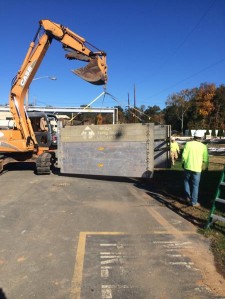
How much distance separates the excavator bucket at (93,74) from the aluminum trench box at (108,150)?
2.25 metres

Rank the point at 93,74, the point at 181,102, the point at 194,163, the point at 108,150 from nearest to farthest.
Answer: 1. the point at 194,163
2. the point at 108,150
3. the point at 93,74
4. the point at 181,102

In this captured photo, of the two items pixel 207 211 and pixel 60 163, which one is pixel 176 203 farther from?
pixel 60 163

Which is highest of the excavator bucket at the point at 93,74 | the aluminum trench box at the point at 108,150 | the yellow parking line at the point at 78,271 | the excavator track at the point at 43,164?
the excavator bucket at the point at 93,74

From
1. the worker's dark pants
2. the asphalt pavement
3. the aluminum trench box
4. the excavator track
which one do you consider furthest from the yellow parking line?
the excavator track

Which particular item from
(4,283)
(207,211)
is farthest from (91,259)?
(207,211)

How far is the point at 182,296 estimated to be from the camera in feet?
13.7

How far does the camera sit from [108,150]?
1236 centimetres

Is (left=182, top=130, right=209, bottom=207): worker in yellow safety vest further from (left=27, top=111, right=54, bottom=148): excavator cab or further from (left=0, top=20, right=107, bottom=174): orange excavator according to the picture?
(left=27, top=111, right=54, bottom=148): excavator cab

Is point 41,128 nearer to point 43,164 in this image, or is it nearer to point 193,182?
point 43,164

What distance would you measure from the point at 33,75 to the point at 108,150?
18.3ft

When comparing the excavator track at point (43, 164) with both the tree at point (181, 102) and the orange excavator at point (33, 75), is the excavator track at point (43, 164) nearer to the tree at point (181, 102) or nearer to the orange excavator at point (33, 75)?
the orange excavator at point (33, 75)

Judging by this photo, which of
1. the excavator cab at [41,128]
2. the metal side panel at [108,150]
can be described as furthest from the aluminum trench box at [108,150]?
the excavator cab at [41,128]

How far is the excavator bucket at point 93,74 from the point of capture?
1391 cm

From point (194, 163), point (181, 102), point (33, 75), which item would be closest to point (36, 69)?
point (33, 75)
